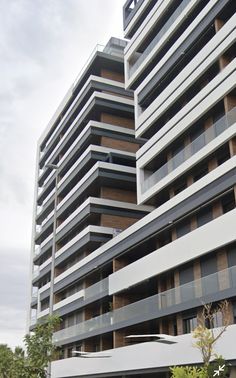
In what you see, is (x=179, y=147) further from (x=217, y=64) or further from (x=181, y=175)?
(x=217, y=64)

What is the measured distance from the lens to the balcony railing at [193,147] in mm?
26973

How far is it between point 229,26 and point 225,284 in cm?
1374

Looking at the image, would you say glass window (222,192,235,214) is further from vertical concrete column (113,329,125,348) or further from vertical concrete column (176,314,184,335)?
vertical concrete column (113,329,125,348)

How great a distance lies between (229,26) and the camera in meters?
28.0

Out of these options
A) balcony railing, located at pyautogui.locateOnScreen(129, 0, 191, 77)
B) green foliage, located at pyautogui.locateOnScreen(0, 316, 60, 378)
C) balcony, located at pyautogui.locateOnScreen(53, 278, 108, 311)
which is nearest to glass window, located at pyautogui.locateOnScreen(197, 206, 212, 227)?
green foliage, located at pyautogui.locateOnScreen(0, 316, 60, 378)

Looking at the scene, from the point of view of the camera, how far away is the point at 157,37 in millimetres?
36688

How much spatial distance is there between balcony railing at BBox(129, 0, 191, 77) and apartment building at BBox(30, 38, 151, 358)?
6168 mm

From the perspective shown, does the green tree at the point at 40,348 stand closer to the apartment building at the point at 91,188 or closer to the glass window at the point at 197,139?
the glass window at the point at 197,139

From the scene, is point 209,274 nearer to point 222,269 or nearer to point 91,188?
point 222,269

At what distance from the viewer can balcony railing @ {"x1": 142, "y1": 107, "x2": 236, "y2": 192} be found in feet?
88.5

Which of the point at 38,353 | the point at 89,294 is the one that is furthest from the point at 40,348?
the point at 89,294

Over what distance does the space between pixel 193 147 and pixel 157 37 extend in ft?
35.0

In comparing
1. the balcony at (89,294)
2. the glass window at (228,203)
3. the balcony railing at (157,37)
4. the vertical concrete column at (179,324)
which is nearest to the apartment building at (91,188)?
the balcony at (89,294)

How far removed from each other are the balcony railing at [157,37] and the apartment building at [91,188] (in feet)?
20.2
